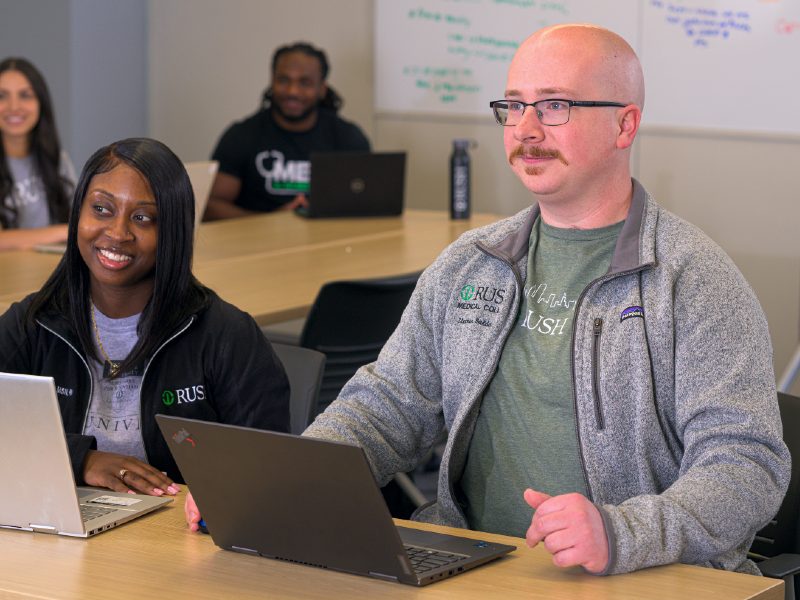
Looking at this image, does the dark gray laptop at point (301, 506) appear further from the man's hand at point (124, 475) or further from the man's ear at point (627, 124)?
the man's ear at point (627, 124)

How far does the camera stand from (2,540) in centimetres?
166

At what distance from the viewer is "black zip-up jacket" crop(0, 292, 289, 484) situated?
84.4 inches

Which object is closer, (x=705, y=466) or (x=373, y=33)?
(x=705, y=466)

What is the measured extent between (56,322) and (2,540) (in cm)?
58

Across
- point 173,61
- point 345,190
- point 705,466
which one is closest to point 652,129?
point 345,190

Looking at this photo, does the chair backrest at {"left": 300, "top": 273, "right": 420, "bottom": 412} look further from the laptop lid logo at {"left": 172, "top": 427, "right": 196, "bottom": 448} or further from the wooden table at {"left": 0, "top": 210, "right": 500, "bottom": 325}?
the laptop lid logo at {"left": 172, "top": 427, "right": 196, "bottom": 448}

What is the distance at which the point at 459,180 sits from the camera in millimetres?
4605

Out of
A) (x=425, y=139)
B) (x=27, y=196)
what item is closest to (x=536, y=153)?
(x=27, y=196)

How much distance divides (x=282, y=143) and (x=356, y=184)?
686 millimetres

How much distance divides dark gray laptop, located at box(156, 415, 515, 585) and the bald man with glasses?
15 cm

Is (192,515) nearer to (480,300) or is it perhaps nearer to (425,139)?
(480,300)

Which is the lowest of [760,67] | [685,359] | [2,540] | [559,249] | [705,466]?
[2,540]

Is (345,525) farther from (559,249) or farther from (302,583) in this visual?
(559,249)

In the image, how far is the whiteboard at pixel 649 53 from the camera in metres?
4.65
